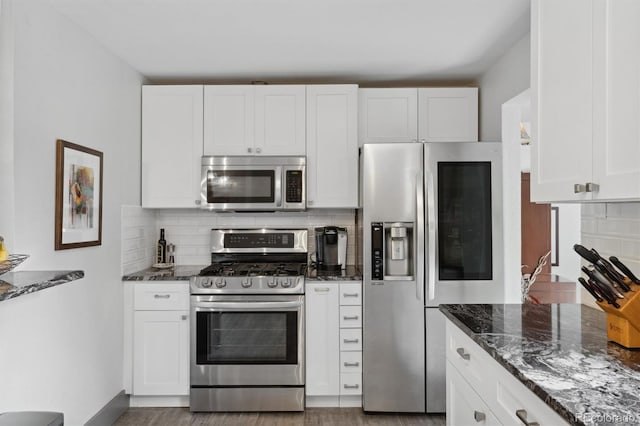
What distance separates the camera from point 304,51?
3.01 meters

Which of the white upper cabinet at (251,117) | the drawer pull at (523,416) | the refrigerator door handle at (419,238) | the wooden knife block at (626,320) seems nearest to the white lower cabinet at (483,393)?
the drawer pull at (523,416)

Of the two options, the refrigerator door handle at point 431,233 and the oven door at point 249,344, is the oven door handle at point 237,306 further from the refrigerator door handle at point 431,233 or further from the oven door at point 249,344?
the refrigerator door handle at point 431,233

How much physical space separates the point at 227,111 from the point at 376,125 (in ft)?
3.83

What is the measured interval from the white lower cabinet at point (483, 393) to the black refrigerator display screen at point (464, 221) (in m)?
1.18

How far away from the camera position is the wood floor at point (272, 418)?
3018mm

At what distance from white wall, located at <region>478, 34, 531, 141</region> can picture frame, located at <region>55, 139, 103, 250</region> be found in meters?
2.67

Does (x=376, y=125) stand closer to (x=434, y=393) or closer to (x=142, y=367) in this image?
(x=434, y=393)

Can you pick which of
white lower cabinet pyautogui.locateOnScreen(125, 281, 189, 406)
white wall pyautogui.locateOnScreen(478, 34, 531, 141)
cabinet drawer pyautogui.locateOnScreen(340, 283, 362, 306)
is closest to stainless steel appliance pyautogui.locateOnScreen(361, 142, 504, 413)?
cabinet drawer pyautogui.locateOnScreen(340, 283, 362, 306)

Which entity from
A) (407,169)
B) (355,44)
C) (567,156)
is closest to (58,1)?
(355,44)

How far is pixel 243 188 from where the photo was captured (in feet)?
11.3

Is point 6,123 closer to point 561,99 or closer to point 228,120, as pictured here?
point 228,120

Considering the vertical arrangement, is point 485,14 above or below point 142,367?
above

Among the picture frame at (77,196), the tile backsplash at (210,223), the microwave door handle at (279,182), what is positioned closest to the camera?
the picture frame at (77,196)

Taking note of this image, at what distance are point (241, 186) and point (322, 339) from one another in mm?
1283
